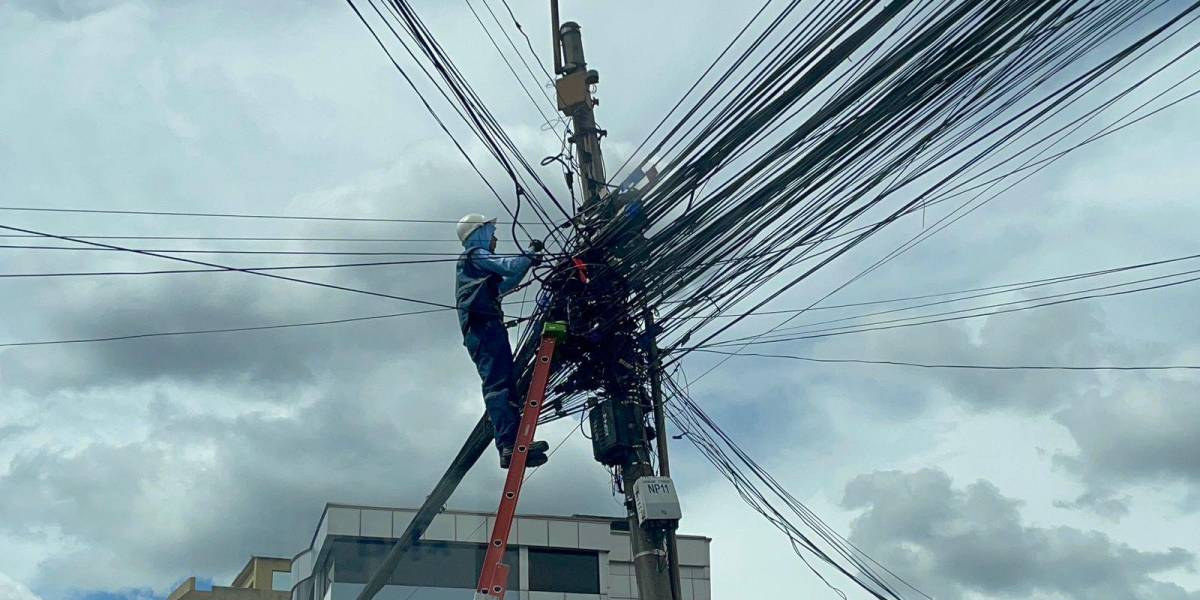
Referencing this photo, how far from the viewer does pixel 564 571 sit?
2286cm

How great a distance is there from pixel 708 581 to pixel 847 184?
17.0 m

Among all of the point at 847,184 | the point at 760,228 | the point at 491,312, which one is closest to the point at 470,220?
the point at 491,312

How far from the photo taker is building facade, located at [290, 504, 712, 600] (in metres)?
20.6

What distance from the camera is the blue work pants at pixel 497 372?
922 centimetres

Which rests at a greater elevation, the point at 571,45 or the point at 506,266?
the point at 571,45

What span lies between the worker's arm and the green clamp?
39cm

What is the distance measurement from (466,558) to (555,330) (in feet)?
42.0

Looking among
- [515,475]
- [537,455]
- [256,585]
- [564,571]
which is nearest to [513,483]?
[515,475]

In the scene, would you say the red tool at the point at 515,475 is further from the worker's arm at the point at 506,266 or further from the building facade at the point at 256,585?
the building facade at the point at 256,585

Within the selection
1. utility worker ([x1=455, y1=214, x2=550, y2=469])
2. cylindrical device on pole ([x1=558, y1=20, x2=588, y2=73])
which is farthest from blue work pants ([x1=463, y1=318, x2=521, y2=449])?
cylindrical device on pole ([x1=558, y1=20, x2=588, y2=73])

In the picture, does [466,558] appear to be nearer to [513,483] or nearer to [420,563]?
[420,563]

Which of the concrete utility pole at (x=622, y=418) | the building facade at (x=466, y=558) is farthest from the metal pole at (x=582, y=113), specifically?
the building facade at (x=466, y=558)

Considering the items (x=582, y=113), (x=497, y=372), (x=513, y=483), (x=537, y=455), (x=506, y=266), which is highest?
(x=582, y=113)

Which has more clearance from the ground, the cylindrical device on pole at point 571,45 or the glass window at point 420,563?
the cylindrical device on pole at point 571,45
